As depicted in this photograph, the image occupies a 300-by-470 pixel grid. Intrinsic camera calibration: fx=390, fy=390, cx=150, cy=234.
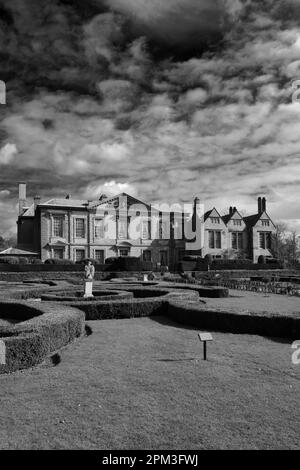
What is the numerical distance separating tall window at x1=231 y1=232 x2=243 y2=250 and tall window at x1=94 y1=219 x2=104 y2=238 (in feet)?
68.8

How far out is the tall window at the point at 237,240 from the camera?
61438 millimetres

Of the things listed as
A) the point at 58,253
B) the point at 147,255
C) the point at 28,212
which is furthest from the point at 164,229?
the point at 28,212

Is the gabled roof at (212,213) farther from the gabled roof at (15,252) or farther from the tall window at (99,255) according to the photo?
the gabled roof at (15,252)

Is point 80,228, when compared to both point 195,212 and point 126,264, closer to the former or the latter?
point 126,264

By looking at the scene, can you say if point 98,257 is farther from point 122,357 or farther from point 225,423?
point 225,423

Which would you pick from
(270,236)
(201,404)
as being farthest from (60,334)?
(270,236)

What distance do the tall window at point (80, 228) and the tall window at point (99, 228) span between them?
5.62ft

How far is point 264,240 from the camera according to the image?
6250 centimetres

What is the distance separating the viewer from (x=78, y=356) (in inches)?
352

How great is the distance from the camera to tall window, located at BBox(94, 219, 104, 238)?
53500 mm

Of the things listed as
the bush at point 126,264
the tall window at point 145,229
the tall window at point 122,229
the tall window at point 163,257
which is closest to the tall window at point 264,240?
the tall window at point 163,257

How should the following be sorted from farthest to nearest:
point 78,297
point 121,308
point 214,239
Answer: point 214,239 → point 78,297 → point 121,308

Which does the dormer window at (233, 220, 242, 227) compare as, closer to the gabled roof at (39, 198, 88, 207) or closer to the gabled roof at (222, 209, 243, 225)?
the gabled roof at (222, 209, 243, 225)

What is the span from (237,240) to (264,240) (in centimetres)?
458
